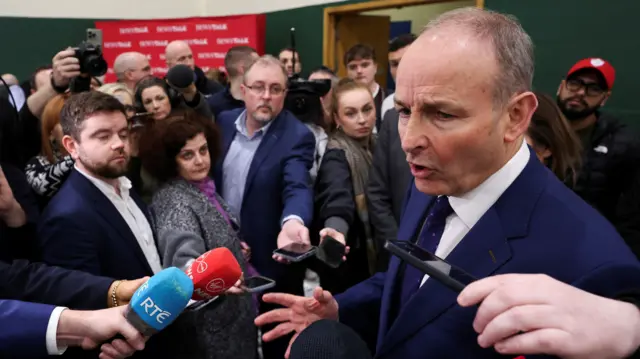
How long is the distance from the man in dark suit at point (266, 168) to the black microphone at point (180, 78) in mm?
599

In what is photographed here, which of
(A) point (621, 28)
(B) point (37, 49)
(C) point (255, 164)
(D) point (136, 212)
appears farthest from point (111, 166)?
(B) point (37, 49)

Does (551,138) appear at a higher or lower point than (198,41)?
lower

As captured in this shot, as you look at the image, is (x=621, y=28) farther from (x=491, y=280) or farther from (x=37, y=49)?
(x=37, y=49)

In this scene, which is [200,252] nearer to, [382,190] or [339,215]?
[339,215]

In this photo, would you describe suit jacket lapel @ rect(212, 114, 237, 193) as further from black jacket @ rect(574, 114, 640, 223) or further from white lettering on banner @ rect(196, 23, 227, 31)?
white lettering on banner @ rect(196, 23, 227, 31)

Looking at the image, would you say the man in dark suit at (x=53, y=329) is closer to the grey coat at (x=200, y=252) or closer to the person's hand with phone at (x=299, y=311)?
→ the person's hand with phone at (x=299, y=311)

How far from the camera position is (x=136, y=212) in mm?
1899

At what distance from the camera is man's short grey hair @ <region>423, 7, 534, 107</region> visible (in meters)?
0.82

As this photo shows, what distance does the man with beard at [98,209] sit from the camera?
63.1 inches

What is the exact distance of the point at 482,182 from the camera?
906 mm

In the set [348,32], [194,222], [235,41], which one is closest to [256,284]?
[194,222]

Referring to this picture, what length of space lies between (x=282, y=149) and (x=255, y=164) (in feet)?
0.49

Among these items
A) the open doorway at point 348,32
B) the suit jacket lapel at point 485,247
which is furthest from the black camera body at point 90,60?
Answer: the open doorway at point 348,32

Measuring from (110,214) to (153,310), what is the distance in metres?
0.75
